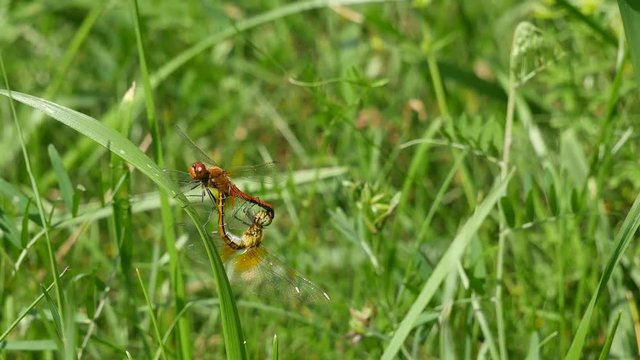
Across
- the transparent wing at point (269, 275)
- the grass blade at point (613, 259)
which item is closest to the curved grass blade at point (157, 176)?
the transparent wing at point (269, 275)

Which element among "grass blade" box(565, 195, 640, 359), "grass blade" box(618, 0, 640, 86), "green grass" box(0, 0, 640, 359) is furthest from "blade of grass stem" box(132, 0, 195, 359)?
"grass blade" box(618, 0, 640, 86)

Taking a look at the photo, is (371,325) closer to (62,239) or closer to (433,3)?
(62,239)

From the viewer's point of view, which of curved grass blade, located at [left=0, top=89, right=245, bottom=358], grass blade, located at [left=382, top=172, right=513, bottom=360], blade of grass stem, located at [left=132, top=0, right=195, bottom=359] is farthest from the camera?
blade of grass stem, located at [left=132, top=0, right=195, bottom=359]

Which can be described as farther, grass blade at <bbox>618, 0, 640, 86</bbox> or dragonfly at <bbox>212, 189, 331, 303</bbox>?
dragonfly at <bbox>212, 189, 331, 303</bbox>

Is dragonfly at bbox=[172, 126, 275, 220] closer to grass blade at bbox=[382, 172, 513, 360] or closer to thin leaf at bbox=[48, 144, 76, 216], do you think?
thin leaf at bbox=[48, 144, 76, 216]

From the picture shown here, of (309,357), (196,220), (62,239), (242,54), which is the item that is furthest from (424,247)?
(242,54)
